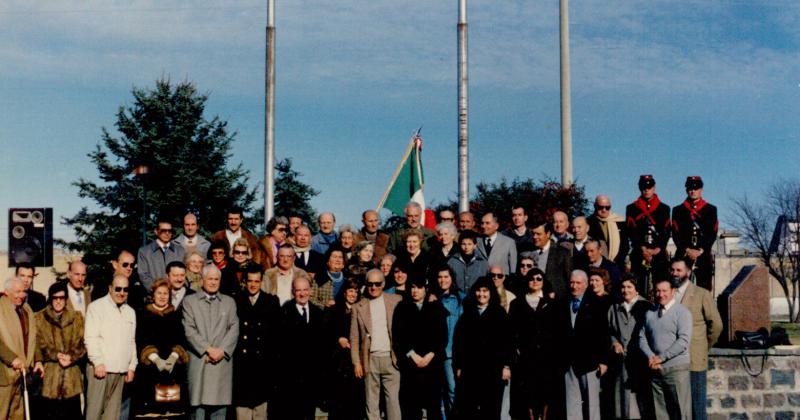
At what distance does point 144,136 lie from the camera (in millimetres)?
26234

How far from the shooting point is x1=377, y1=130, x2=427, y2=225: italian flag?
44.4 ft

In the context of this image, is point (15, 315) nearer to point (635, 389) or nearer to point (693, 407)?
point (635, 389)

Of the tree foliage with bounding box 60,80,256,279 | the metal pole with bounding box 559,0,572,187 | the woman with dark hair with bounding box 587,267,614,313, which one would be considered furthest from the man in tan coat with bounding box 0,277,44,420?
the tree foliage with bounding box 60,80,256,279

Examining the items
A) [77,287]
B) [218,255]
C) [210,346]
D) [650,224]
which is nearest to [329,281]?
[218,255]

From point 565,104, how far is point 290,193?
47.9 feet

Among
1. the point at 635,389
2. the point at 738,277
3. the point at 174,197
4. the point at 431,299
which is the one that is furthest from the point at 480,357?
the point at 174,197

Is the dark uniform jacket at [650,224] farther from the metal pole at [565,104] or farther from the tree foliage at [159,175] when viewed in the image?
the tree foliage at [159,175]

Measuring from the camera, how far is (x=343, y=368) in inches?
354

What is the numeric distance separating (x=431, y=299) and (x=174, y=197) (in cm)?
1776

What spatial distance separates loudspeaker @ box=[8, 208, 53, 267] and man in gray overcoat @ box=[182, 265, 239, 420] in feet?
14.2

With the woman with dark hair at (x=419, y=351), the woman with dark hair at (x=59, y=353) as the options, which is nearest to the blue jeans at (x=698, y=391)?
the woman with dark hair at (x=419, y=351)

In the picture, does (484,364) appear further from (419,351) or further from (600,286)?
(600,286)

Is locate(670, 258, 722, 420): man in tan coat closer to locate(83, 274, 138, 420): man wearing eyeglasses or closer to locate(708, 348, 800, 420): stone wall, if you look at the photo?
locate(708, 348, 800, 420): stone wall

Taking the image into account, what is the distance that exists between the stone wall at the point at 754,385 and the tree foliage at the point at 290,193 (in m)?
18.8
